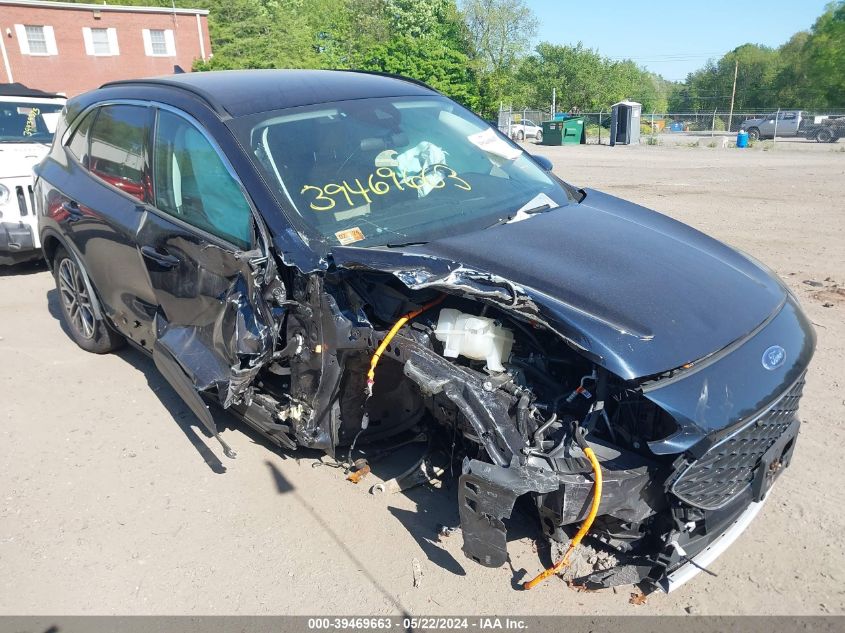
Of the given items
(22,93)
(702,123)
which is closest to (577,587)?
(22,93)

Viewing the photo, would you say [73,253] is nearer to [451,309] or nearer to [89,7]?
[451,309]

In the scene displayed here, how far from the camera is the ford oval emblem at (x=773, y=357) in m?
2.50

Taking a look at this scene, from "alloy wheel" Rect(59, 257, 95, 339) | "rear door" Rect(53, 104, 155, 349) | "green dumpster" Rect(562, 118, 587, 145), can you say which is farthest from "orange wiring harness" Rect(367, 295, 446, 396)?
"green dumpster" Rect(562, 118, 587, 145)

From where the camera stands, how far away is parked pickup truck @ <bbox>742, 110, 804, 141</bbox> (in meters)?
32.6

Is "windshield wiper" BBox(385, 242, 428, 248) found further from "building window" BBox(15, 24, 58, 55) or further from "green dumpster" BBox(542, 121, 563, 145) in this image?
"building window" BBox(15, 24, 58, 55)

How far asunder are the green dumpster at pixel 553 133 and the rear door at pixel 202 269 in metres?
29.9

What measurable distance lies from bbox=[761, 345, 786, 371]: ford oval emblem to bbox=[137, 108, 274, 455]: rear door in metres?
2.06

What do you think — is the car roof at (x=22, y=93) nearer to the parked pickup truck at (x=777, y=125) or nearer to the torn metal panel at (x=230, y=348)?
the torn metal panel at (x=230, y=348)

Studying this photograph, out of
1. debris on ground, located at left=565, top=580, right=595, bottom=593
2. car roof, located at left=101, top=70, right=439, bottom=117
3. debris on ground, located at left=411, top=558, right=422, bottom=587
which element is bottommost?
debris on ground, located at left=411, top=558, right=422, bottom=587

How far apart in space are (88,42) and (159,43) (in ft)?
11.9

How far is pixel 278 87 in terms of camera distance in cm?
368

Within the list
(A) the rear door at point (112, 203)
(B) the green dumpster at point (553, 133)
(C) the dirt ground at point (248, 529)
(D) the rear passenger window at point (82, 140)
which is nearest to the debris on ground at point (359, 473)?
(C) the dirt ground at point (248, 529)

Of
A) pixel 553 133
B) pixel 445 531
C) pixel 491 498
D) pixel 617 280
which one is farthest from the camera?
pixel 553 133

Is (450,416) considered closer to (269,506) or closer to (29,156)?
(269,506)
